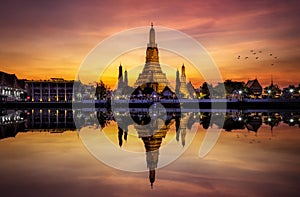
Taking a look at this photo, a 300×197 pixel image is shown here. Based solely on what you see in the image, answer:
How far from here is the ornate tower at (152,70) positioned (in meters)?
131

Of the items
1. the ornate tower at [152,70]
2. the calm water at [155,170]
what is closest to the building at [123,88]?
the ornate tower at [152,70]

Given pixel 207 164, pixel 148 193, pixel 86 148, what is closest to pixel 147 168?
pixel 207 164

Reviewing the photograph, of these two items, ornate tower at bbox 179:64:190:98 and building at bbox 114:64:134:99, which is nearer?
building at bbox 114:64:134:99

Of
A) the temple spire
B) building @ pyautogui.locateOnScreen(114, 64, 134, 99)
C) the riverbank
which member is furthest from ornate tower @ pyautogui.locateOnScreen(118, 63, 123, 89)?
the riverbank

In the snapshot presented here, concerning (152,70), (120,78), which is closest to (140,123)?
(152,70)

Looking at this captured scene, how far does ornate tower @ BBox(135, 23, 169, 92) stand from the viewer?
13125cm

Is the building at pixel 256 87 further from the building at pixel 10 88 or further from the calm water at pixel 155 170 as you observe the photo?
the calm water at pixel 155 170

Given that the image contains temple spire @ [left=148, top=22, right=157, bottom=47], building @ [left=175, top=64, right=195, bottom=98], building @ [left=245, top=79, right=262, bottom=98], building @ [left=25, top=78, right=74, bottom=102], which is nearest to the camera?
building @ [left=175, top=64, right=195, bottom=98]

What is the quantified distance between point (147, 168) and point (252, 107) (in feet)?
219

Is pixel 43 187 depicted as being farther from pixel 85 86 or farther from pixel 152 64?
pixel 85 86

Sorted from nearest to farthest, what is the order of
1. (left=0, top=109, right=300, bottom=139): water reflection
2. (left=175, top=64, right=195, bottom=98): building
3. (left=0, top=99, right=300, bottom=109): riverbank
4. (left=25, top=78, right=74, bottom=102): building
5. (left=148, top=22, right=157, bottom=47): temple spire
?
(left=0, top=109, right=300, bottom=139): water reflection < (left=0, top=99, right=300, bottom=109): riverbank < (left=175, top=64, right=195, bottom=98): building < (left=25, top=78, right=74, bottom=102): building < (left=148, top=22, right=157, bottom=47): temple spire

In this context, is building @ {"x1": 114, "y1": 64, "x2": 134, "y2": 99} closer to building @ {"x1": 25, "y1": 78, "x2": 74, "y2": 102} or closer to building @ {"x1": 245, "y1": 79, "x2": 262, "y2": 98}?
building @ {"x1": 25, "y1": 78, "x2": 74, "y2": 102}

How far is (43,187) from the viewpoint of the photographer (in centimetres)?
1059

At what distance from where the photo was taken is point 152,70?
135 m
